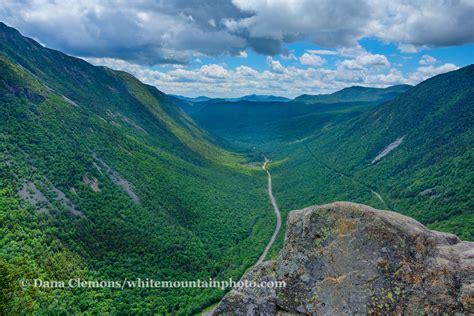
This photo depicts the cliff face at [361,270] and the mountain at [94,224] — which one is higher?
the cliff face at [361,270]

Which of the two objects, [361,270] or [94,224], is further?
[94,224]

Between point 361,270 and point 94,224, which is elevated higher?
point 361,270

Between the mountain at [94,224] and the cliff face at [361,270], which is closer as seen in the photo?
the cliff face at [361,270]

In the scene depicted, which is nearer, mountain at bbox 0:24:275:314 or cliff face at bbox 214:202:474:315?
cliff face at bbox 214:202:474:315

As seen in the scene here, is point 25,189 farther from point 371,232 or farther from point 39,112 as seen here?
point 371,232

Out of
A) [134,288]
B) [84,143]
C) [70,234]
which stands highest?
[84,143]

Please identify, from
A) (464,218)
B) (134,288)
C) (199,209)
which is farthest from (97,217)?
(464,218)

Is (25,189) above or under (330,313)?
under

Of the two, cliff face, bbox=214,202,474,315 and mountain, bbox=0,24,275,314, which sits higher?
cliff face, bbox=214,202,474,315
